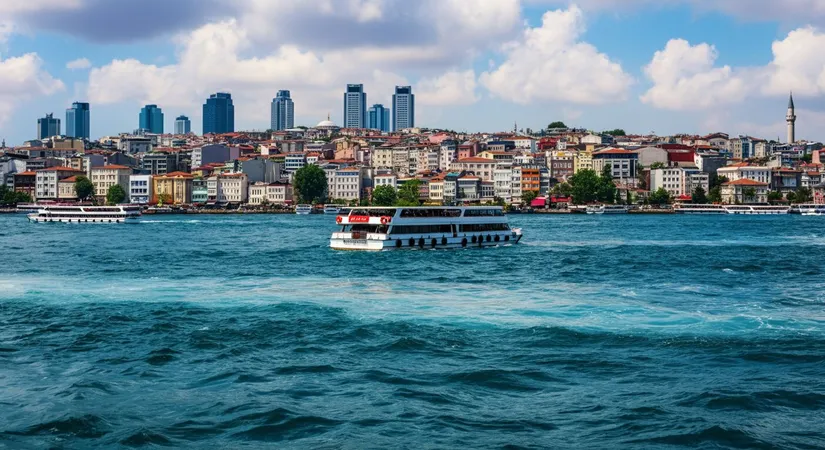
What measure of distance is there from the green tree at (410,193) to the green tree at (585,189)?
1486 cm

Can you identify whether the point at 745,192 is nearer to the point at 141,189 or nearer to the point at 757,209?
the point at 757,209

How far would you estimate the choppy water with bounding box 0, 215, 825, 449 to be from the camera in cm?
870

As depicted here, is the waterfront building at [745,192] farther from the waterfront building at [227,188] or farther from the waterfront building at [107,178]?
the waterfront building at [107,178]

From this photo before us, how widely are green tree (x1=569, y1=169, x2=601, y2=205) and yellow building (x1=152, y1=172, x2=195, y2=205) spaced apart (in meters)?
39.0

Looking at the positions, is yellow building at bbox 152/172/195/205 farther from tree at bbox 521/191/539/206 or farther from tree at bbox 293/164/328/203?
tree at bbox 521/191/539/206

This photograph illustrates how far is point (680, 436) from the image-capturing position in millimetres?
8500

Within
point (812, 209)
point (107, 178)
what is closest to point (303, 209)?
point (107, 178)

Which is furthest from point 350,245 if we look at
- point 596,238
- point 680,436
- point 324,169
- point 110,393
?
point 324,169

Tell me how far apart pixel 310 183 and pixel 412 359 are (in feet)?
266

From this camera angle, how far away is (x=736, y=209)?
87.2 metres

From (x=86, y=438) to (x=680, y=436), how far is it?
5.34 metres

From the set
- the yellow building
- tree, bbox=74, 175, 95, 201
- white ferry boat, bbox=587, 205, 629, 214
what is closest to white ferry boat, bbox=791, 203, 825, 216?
white ferry boat, bbox=587, 205, 629, 214

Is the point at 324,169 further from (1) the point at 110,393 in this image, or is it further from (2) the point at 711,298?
(1) the point at 110,393

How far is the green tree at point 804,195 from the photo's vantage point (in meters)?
92.1
